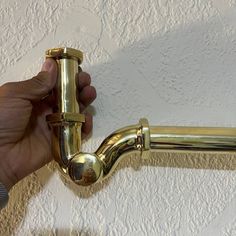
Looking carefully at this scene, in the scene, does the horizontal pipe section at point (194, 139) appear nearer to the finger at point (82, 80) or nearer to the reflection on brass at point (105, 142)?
the reflection on brass at point (105, 142)

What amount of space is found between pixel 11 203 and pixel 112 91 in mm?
194

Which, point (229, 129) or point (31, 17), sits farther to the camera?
point (31, 17)

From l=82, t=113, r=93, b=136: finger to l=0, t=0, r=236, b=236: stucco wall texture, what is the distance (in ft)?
0.04

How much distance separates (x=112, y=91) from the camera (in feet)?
1.85

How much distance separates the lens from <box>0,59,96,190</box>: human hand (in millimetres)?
504

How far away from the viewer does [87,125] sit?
55cm

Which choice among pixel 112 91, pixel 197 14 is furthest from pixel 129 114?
pixel 197 14

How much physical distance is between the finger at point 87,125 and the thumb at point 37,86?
6cm

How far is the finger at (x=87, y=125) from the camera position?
544 millimetres

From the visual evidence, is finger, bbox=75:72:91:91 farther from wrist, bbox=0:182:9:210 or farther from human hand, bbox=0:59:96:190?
wrist, bbox=0:182:9:210

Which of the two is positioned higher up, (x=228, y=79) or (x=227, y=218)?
(x=228, y=79)

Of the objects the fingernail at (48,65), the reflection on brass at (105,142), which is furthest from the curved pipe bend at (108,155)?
the fingernail at (48,65)

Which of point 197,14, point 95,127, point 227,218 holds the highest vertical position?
point 197,14

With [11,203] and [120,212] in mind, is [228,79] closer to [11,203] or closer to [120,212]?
[120,212]
